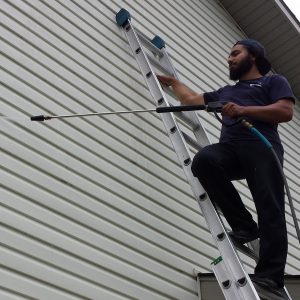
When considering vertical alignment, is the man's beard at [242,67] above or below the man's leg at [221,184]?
above

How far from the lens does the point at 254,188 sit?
11.6 ft

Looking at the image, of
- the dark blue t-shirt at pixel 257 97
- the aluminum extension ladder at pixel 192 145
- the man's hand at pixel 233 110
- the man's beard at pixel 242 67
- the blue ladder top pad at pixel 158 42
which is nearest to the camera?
the aluminum extension ladder at pixel 192 145

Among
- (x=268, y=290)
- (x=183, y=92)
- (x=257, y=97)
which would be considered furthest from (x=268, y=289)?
(x=183, y=92)

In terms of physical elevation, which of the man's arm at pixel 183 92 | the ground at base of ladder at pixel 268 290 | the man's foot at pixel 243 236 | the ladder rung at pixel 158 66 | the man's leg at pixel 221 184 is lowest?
the ground at base of ladder at pixel 268 290

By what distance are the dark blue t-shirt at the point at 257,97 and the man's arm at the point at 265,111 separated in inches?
4.0

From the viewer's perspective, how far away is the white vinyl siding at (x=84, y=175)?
317cm

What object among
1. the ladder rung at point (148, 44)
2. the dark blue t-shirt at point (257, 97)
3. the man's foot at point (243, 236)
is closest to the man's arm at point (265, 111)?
the dark blue t-shirt at point (257, 97)

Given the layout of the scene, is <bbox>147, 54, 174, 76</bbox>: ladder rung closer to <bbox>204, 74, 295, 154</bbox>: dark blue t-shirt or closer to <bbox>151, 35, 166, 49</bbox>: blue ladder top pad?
<bbox>151, 35, 166, 49</bbox>: blue ladder top pad

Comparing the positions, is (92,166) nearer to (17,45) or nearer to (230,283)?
(17,45)

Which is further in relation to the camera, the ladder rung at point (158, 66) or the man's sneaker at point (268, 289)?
the ladder rung at point (158, 66)

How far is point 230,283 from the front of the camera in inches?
122

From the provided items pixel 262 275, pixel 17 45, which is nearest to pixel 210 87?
pixel 17 45

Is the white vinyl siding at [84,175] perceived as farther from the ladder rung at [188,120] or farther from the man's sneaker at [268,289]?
the man's sneaker at [268,289]

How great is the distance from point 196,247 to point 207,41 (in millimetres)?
3220
